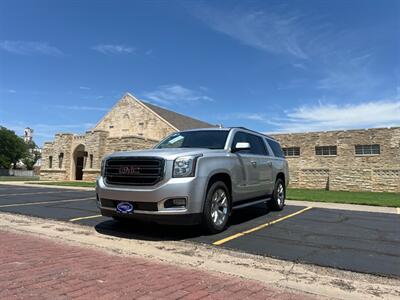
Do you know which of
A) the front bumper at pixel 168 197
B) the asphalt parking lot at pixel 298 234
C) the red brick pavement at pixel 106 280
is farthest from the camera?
the front bumper at pixel 168 197

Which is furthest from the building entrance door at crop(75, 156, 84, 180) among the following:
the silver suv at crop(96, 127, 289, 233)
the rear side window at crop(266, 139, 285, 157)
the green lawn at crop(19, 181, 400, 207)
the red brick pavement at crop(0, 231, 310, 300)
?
the red brick pavement at crop(0, 231, 310, 300)

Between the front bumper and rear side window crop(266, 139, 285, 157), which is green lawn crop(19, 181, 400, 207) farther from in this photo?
the front bumper

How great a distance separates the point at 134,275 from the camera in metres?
4.67

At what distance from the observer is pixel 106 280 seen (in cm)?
443

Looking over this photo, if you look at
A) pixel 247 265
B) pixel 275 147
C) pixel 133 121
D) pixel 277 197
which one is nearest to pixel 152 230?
pixel 247 265

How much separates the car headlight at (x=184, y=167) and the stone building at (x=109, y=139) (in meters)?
25.2

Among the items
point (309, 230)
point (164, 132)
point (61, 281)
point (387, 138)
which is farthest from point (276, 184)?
point (164, 132)

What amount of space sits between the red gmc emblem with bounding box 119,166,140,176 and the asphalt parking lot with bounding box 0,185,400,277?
3.89 feet

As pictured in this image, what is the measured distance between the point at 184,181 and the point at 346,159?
30.2 meters

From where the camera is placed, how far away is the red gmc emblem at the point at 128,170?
22.0 feet

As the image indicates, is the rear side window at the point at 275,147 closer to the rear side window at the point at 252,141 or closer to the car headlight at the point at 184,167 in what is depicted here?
the rear side window at the point at 252,141

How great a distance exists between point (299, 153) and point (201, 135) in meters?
28.8

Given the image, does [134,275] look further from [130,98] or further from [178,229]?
[130,98]

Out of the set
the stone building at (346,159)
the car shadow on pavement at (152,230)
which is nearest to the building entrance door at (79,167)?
the stone building at (346,159)
